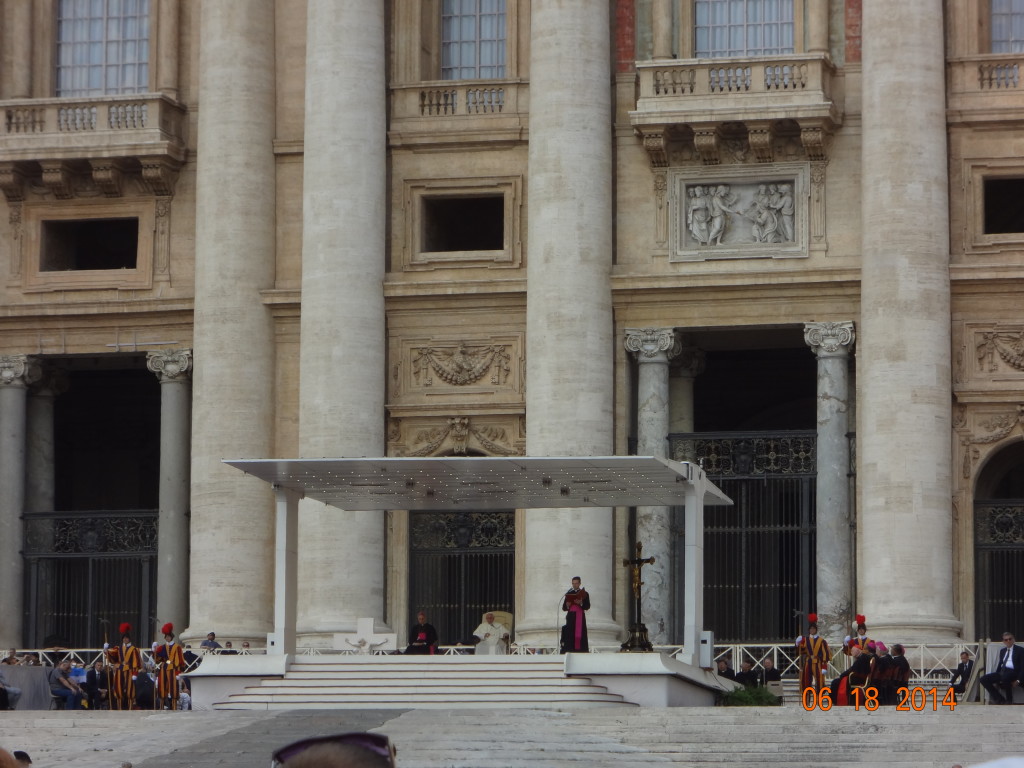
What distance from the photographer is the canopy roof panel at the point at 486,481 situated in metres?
23.6

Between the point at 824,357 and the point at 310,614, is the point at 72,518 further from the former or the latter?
the point at 824,357

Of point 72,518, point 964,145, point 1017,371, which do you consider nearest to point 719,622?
point 1017,371

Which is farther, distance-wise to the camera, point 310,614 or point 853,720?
point 310,614

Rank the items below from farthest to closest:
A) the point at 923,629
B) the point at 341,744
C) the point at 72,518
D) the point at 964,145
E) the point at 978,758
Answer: the point at 72,518 → the point at 964,145 → the point at 923,629 → the point at 978,758 → the point at 341,744

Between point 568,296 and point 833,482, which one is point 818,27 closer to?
point 568,296

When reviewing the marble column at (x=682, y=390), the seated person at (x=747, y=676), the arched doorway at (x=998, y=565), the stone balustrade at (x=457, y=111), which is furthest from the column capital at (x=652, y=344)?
the seated person at (x=747, y=676)

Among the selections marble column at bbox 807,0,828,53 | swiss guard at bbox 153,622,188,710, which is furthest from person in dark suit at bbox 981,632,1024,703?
marble column at bbox 807,0,828,53

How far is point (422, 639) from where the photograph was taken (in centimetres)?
2694

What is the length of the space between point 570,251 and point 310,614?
20.4 feet

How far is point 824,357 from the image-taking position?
98.5ft

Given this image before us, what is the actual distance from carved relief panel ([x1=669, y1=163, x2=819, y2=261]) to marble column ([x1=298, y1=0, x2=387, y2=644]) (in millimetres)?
4349

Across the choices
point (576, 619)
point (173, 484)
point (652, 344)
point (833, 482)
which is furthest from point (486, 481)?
point (173, 484)

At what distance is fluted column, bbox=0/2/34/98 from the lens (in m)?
33.0

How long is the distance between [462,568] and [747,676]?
17.7ft
